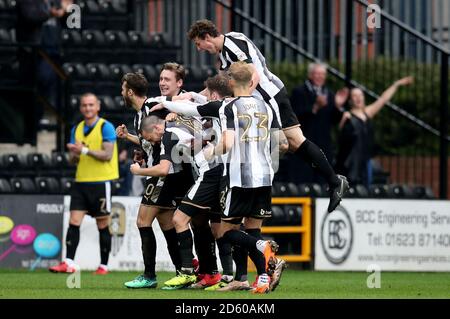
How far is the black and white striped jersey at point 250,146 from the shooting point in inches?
515

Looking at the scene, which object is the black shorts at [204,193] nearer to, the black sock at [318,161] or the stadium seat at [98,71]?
the black sock at [318,161]

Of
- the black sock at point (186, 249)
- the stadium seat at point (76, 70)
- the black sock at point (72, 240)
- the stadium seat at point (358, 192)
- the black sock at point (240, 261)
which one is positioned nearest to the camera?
the black sock at point (240, 261)

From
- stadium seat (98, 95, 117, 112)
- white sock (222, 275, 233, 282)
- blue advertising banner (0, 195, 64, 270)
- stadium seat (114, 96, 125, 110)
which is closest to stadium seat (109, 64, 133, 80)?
stadium seat (114, 96, 125, 110)

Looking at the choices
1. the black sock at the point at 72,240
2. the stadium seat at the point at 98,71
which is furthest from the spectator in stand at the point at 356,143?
the black sock at the point at 72,240

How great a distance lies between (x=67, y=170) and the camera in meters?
20.3

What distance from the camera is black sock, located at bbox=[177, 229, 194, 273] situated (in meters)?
13.8

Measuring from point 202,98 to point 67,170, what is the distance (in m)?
6.64

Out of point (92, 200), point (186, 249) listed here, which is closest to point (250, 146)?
point (186, 249)

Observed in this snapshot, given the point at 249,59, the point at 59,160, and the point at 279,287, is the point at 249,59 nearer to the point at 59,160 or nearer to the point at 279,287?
the point at 279,287

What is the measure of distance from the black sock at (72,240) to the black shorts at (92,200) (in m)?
0.27

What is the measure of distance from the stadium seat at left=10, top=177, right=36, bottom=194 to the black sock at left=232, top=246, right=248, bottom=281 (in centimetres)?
619

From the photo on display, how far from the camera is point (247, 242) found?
1316cm

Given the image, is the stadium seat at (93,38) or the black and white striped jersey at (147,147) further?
the stadium seat at (93,38)

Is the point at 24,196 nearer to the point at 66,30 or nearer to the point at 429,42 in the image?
the point at 66,30
